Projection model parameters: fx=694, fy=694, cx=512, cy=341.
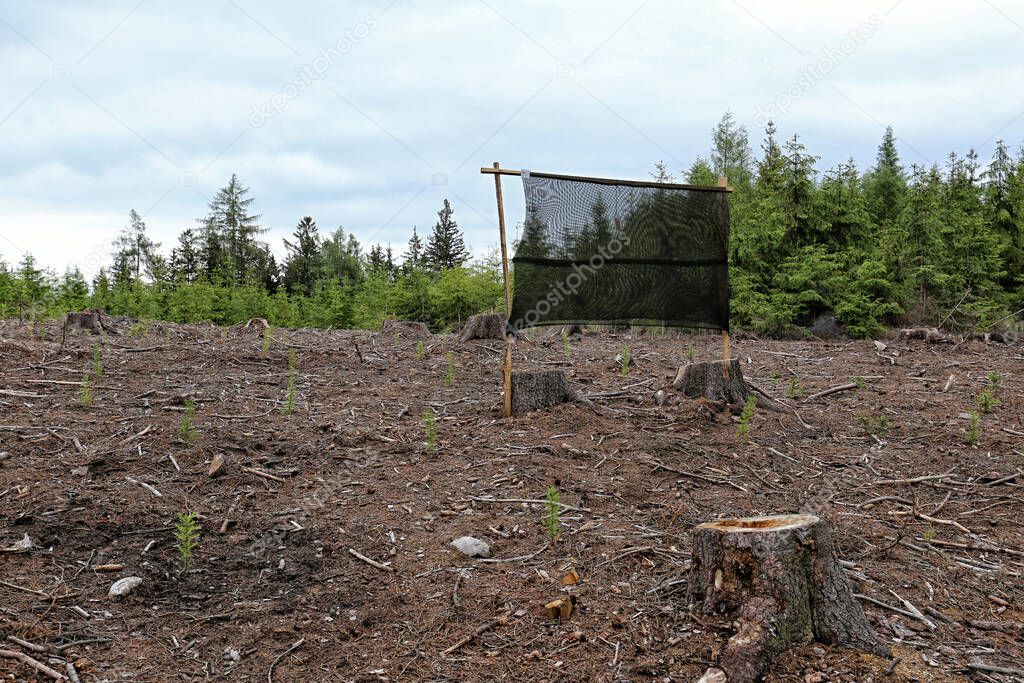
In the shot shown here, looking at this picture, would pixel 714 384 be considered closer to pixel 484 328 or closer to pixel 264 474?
pixel 264 474

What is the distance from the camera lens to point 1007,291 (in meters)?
14.9

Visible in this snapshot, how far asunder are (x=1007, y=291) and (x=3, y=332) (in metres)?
18.2

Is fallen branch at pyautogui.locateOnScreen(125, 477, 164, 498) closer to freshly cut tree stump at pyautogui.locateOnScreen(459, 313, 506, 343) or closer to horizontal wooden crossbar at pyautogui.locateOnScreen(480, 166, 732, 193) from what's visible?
horizontal wooden crossbar at pyautogui.locateOnScreen(480, 166, 732, 193)

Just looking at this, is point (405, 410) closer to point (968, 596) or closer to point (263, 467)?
point (263, 467)

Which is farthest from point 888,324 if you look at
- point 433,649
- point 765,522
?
point 433,649

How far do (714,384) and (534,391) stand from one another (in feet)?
5.93

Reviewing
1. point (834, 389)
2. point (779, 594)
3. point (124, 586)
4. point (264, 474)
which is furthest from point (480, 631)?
point (834, 389)

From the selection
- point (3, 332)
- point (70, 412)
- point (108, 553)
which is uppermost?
point (3, 332)

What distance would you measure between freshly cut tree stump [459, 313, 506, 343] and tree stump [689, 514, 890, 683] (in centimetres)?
699

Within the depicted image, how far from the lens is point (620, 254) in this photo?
6031 millimetres

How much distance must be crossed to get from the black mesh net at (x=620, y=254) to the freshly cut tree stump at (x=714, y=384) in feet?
1.36

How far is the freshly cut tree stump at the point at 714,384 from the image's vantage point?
6543 mm

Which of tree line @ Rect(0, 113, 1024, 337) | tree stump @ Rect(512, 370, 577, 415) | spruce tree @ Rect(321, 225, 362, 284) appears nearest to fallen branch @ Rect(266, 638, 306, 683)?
tree stump @ Rect(512, 370, 577, 415)

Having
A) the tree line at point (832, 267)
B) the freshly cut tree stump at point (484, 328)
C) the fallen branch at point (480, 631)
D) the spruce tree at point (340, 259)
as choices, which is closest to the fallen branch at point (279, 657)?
the fallen branch at point (480, 631)
